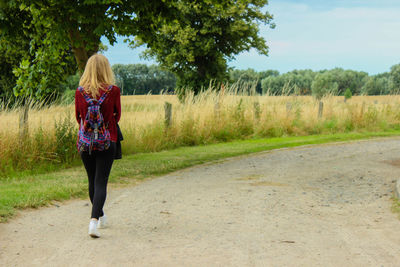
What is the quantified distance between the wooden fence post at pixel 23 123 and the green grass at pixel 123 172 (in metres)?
1.37

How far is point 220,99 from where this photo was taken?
59.9ft

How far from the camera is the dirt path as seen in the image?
450cm

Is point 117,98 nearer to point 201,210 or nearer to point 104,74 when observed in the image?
point 104,74

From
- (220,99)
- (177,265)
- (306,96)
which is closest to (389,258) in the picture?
(177,265)

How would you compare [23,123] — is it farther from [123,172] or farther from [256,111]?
[256,111]

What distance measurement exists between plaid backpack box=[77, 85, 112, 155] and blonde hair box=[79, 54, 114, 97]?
7cm

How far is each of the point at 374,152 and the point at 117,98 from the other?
10.8m

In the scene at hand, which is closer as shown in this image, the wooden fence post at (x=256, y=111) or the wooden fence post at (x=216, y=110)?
the wooden fence post at (x=216, y=110)

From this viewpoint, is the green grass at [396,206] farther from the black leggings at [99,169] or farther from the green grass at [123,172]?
the green grass at [123,172]

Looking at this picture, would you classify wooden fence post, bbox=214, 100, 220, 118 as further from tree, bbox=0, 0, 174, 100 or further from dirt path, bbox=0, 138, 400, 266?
dirt path, bbox=0, 138, 400, 266

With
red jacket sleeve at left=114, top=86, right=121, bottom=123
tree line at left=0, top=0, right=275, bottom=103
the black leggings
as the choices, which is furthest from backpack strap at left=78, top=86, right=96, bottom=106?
tree line at left=0, top=0, right=275, bottom=103

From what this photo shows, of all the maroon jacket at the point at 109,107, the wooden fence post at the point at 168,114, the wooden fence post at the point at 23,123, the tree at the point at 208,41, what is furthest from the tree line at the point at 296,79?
the maroon jacket at the point at 109,107

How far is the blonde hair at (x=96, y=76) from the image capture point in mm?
5090

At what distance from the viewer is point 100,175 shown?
17.5ft
